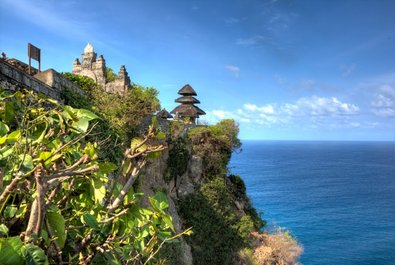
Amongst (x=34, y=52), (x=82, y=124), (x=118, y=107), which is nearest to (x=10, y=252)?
(x=82, y=124)

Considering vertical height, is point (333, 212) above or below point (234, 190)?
below

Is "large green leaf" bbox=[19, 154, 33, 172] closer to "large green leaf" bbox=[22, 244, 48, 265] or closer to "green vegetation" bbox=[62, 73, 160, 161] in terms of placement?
"large green leaf" bbox=[22, 244, 48, 265]

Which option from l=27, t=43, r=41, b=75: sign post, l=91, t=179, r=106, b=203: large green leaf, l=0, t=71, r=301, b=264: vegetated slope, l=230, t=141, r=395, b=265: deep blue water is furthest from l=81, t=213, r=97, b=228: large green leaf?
l=230, t=141, r=395, b=265: deep blue water

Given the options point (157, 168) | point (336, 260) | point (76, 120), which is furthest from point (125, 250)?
point (336, 260)

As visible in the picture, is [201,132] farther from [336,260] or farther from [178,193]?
[336,260]

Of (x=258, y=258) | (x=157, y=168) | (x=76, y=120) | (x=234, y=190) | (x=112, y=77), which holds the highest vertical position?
(x=112, y=77)

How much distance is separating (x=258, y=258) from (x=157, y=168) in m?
8.73

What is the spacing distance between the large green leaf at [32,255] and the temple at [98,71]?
17.5 m

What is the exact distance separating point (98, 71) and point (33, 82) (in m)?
11.8

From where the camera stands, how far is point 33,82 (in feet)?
28.7

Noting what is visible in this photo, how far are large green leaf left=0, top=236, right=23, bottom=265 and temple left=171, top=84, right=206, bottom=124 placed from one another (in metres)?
28.5

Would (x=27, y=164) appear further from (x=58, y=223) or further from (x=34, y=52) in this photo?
(x=34, y=52)

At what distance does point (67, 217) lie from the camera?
2.61m

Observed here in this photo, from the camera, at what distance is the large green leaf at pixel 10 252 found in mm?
1602
